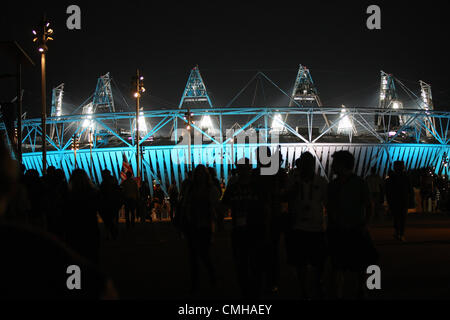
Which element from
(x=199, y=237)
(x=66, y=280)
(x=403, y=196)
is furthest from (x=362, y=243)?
(x=403, y=196)

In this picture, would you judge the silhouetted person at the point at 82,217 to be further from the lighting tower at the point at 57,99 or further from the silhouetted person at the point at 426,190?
the lighting tower at the point at 57,99

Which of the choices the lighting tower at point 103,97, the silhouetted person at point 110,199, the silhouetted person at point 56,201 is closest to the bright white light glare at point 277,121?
the lighting tower at point 103,97

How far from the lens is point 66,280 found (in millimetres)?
1943

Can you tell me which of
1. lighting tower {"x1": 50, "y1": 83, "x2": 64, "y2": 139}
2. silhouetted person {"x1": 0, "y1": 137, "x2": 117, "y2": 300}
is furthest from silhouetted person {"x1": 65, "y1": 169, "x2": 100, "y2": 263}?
lighting tower {"x1": 50, "y1": 83, "x2": 64, "y2": 139}

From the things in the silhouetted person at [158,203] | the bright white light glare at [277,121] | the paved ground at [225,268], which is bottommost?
the silhouetted person at [158,203]

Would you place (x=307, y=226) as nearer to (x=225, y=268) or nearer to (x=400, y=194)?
(x=225, y=268)

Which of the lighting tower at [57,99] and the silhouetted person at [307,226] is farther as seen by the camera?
the lighting tower at [57,99]

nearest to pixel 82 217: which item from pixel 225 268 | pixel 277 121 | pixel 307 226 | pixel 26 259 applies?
pixel 225 268

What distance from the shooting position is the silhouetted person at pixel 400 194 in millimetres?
11039

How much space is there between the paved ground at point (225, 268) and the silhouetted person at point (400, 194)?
525 millimetres

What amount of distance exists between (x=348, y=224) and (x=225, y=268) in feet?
10.4

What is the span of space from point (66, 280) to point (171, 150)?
56.1 meters

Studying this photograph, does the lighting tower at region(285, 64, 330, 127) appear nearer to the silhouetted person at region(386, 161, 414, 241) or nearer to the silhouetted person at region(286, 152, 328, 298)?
the silhouetted person at region(386, 161, 414, 241)

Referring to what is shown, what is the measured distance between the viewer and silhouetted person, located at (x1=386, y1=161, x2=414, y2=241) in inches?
435
